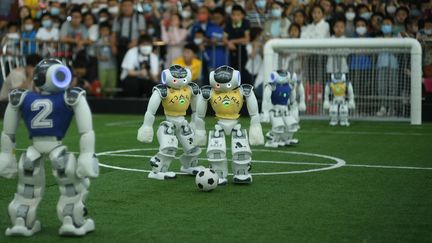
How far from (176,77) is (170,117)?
56 centimetres

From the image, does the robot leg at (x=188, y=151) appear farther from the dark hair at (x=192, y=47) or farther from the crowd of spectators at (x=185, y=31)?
the dark hair at (x=192, y=47)

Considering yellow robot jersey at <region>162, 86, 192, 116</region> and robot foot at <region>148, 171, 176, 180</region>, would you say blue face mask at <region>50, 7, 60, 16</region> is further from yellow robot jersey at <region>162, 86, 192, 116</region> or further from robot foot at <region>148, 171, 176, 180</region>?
robot foot at <region>148, 171, 176, 180</region>

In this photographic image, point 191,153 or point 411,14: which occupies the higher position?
point 411,14

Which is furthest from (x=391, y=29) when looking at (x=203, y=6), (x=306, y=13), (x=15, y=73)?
(x=15, y=73)

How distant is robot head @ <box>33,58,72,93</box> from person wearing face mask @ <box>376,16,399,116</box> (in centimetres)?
1275

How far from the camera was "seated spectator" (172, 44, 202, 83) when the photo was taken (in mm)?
19062

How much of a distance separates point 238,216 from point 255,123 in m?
2.44

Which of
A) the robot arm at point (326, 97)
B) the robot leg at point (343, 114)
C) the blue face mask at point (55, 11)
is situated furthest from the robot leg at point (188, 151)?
the blue face mask at point (55, 11)

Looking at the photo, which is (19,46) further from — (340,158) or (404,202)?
(404,202)

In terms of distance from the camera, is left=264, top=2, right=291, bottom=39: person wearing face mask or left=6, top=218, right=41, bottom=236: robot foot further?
left=264, top=2, right=291, bottom=39: person wearing face mask

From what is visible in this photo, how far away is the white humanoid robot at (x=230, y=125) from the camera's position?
31.7 ft

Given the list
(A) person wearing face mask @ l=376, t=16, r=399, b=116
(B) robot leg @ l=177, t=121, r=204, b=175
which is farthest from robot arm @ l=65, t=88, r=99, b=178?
(A) person wearing face mask @ l=376, t=16, r=399, b=116

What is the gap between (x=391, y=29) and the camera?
18.6 meters

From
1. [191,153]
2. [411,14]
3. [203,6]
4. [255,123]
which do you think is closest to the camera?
[255,123]
